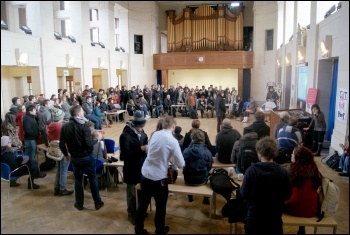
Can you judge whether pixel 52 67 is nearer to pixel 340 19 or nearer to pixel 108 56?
pixel 108 56

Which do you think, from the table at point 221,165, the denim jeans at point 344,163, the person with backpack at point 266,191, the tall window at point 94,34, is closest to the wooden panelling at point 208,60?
the tall window at point 94,34

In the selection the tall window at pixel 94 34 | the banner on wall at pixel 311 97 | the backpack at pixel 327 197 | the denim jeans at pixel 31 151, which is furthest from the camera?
the tall window at pixel 94 34

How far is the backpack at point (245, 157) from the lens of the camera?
393 centimetres

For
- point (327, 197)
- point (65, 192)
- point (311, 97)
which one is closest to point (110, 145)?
point (65, 192)

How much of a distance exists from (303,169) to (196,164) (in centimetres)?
129

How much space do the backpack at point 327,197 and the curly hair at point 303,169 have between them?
0.15 metres

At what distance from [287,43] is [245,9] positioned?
6370 mm

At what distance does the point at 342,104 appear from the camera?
635cm

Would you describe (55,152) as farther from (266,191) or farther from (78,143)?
(266,191)

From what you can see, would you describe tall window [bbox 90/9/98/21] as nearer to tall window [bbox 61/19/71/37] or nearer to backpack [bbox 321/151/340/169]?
tall window [bbox 61/19/71/37]

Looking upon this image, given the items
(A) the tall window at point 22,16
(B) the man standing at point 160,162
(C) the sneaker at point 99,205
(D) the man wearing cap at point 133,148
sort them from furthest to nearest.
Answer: (A) the tall window at point 22,16, (C) the sneaker at point 99,205, (D) the man wearing cap at point 133,148, (B) the man standing at point 160,162

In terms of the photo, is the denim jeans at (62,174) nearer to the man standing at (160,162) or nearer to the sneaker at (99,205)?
the sneaker at (99,205)

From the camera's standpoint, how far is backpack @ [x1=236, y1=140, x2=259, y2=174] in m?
3.93

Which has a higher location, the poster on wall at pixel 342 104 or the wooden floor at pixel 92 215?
the poster on wall at pixel 342 104
